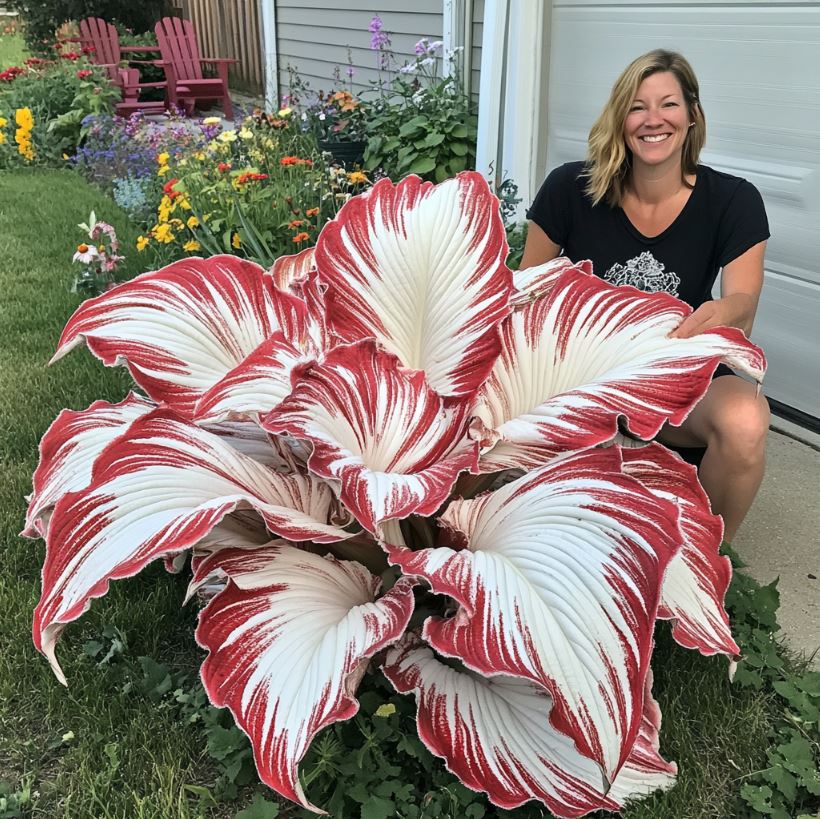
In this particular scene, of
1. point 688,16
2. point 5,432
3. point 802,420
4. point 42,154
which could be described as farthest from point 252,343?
point 42,154

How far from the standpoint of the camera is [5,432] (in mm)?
2463

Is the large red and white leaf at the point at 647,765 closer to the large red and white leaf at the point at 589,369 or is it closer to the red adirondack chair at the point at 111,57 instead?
the large red and white leaf at the point at 589,369

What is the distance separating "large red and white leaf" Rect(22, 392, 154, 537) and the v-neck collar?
1.20m

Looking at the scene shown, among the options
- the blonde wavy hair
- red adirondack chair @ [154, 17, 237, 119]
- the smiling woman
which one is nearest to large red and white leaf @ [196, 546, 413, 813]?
the smiling woman

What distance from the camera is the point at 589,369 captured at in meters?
1.48

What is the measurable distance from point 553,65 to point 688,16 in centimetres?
84

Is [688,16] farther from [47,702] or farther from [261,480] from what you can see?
[47,702]

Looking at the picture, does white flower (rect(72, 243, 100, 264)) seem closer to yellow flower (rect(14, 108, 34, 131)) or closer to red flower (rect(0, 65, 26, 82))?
yellow flower (rect(14, 108, 34, 131))

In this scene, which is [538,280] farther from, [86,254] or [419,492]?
[86,254]

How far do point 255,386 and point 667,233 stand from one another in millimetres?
1165

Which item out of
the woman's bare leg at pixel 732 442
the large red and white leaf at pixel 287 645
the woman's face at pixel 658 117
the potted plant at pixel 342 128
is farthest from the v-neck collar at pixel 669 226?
the potted plant at pixel 342 128

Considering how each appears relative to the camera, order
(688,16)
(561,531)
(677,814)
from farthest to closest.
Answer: (688,16)
(677,814)
(561,531)

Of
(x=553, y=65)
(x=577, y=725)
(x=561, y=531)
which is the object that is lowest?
(x=577, y=725)

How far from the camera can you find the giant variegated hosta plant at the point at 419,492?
1.08 metres
